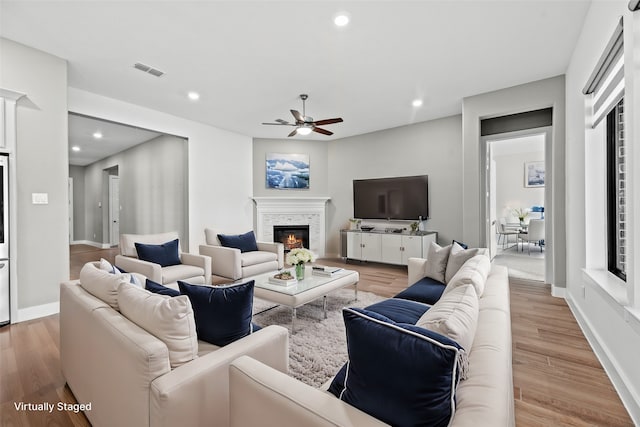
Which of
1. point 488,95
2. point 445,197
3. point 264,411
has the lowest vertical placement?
point 264,411

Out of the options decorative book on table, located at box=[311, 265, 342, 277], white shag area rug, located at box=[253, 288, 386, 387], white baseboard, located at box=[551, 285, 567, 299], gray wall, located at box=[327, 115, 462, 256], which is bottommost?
white shag area rug, located at box=[253, 288, 386, 387]

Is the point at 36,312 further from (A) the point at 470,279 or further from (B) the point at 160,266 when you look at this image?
(A) the point at 470,279

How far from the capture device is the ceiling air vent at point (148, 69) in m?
3.46

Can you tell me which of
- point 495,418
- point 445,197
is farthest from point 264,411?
point 445,197

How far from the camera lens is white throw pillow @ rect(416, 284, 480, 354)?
1059mm

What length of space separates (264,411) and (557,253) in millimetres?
4330

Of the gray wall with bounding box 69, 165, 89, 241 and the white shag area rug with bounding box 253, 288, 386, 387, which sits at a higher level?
the gray wall with bounding box 69, 165, 89, 241

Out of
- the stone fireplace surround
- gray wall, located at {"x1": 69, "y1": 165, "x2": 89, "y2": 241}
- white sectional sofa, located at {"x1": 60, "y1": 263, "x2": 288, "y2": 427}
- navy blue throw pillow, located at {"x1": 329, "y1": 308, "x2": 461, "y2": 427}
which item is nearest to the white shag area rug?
white sectional sofa, located at {"x1": 60, "y1": 263, "x2": 288, "y2": 427}

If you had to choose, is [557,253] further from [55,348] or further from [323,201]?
[55,348]

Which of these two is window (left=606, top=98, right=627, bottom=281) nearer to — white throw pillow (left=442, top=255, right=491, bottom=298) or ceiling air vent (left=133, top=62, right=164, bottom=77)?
white throw pillow (left=442, top=255, right=491, bottom=298)

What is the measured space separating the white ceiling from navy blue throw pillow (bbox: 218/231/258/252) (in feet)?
6.91

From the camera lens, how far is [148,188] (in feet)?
22.2

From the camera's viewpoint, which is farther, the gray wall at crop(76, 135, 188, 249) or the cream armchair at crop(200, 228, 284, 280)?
the gray wall at crop(76, 135, 188, 249)

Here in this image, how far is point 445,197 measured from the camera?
5.47 metres
